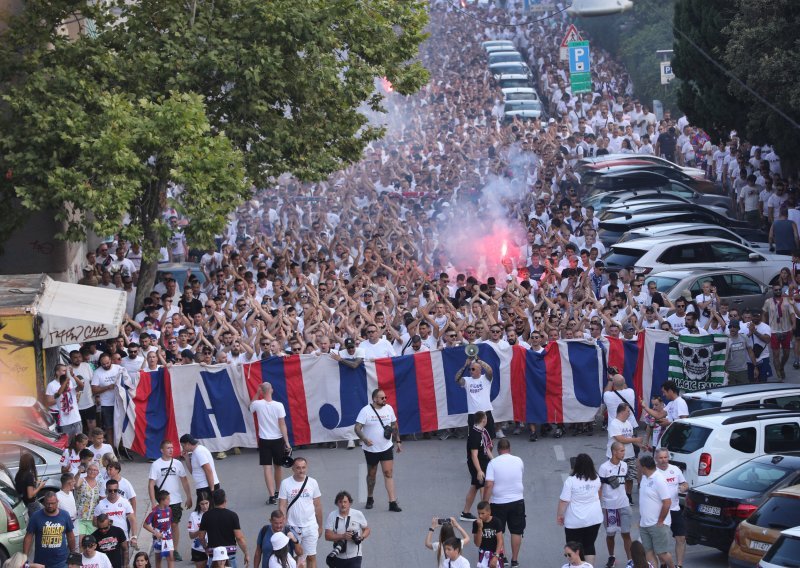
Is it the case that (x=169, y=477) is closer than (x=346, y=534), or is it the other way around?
(x=346, y=534)

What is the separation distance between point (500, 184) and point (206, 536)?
2195 cm

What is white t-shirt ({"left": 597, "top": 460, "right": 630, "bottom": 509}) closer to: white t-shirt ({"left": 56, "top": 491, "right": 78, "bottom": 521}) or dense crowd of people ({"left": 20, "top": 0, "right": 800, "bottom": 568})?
dense crowd of people ({"left": 20, "top": 0, "right": 800, "bottom": 568})

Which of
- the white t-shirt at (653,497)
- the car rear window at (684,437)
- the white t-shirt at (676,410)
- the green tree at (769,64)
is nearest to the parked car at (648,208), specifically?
the green tree at (769,64)

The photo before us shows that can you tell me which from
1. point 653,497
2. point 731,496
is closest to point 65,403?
point 653,497

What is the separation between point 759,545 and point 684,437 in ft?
9.34

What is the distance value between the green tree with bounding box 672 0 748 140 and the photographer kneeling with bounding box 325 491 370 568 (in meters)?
19.3

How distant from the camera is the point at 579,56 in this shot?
42.7 meters

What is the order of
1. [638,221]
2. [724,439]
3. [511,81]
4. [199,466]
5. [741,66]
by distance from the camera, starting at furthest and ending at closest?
1. [511,81]
2. [638,221]
3. [741,66]
4. [724,439]
5. [199,466]

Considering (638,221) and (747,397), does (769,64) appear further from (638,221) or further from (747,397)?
(747,397)

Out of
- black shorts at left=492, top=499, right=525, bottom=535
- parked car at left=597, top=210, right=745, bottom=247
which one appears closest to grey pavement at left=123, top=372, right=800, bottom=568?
black shorts at left=492, top=499, right=525, bottom=535

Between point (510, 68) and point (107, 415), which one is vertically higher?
point (510, 68)

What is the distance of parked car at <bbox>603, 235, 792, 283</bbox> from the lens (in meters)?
26.3

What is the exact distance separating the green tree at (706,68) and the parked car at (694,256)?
188 inches

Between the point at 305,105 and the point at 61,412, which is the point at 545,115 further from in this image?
the point at 61,412
